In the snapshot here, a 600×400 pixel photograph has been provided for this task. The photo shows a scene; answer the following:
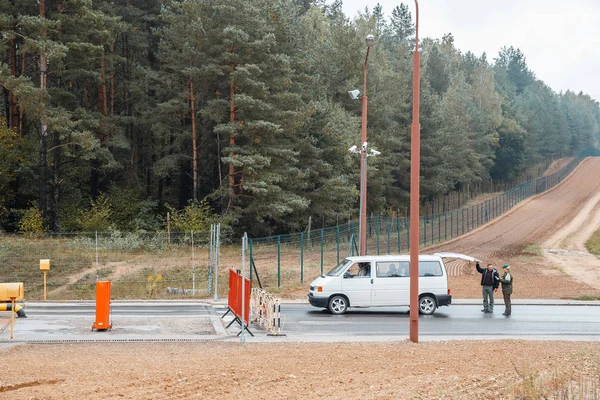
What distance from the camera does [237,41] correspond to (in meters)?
43.0

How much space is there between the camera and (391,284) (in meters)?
22.2

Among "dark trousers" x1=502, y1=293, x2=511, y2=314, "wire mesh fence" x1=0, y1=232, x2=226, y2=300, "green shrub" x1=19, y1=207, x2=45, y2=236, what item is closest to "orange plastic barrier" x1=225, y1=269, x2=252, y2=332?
"wire mesh fence" x1=0, y1=232, x2=226, y2=300

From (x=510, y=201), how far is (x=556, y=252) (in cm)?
2571

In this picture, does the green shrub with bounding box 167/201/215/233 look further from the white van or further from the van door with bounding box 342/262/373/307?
the van door with bounding box 342/262/373/307

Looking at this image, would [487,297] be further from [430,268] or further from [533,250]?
[533,250]

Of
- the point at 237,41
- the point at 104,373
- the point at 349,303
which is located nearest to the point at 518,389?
the point at 104,373

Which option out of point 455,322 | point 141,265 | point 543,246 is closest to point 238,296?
point 455,322

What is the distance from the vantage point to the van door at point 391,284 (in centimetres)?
2214

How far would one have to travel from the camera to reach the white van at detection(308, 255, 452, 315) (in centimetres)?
2216

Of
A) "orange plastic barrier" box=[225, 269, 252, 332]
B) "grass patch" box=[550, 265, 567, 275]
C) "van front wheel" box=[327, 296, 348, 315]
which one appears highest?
"orange plastic barrier" box=[225, 269, 252, 332]

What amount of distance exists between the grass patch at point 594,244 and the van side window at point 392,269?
26594 millimetres

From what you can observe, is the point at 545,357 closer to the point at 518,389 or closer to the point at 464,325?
the point at 518,389

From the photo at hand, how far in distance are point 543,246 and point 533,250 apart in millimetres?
2705

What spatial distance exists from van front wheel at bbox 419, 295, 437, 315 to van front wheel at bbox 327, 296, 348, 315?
2.50 meters
